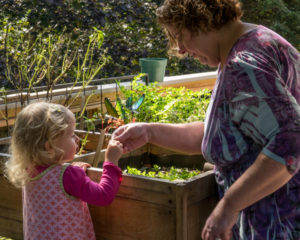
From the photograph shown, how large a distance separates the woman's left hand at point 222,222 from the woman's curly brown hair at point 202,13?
1.95ft

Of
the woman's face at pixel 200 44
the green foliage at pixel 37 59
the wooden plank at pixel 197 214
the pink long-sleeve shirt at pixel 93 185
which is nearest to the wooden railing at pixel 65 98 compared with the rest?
the green foliage at pixel 37 59

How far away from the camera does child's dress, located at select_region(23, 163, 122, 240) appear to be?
6.77ft

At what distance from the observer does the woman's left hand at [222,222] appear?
149cm

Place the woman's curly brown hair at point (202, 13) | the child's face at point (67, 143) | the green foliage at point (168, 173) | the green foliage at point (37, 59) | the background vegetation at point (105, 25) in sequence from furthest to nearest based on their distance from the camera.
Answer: the background vegetation at point (105, 25)
the green foliage at point (37, 59)
the green foliage at point (168, 173)
the child's face at point (67, 143)
the woman's curly brown hair at point (202, 13)

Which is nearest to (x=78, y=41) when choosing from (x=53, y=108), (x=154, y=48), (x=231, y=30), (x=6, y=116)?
(x=154, y=48)

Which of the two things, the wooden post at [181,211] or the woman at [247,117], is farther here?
the wooden post at [181,211]

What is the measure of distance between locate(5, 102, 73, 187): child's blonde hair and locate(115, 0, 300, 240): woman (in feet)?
2.04

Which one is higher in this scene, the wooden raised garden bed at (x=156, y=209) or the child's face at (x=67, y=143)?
the child's face at (x=67, y=143)

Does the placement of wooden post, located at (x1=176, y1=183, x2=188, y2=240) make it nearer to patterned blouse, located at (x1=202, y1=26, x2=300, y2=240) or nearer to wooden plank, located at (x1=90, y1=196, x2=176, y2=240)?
wooden plank, located at (x1=90, y1=196, x2=176, y2=240)

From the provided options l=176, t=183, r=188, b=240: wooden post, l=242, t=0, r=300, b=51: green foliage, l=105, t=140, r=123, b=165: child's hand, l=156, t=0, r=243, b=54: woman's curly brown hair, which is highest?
l=156, t=0, r=243, b=54: woman's curly brown hair

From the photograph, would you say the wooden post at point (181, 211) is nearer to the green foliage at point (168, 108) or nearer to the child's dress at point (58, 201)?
the child's dress at point (58, 201)

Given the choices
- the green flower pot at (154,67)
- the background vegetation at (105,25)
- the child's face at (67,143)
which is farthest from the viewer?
the background vegetation at (105,25)

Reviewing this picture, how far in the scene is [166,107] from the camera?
3049mm

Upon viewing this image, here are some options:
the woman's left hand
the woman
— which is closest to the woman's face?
the woman
